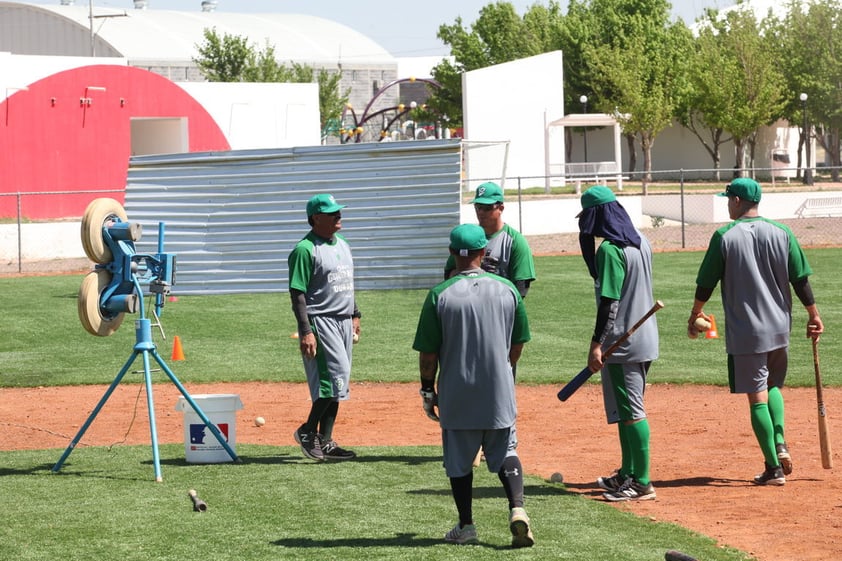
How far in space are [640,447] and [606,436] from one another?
2.64 m

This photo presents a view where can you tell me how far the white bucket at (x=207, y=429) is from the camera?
9.26 meters

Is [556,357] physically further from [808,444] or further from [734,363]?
[734,363]

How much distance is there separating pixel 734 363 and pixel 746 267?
2.25 feet

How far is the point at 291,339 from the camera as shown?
1705 centimetres

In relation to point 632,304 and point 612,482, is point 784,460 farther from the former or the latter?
point 632,304

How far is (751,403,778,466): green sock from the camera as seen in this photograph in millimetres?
8195

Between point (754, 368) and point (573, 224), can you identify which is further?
point (573, 224)

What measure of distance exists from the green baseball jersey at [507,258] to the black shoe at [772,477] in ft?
6.99

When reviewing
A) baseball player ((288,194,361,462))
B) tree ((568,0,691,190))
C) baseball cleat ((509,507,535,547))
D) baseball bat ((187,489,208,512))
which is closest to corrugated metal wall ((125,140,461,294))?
baseball player ((288,194,361,462))

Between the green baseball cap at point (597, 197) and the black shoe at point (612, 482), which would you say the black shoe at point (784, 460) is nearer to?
the black shoe at point (612, 482)

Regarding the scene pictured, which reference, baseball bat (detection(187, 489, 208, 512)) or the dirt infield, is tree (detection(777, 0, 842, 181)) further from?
baseball bat (detection(187, 489, 208, 512))

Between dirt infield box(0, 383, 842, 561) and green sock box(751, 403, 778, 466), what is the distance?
275mm

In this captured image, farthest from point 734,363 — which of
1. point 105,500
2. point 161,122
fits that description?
point 161,122

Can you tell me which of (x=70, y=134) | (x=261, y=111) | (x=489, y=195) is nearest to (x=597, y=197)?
(x=489, y=195)
